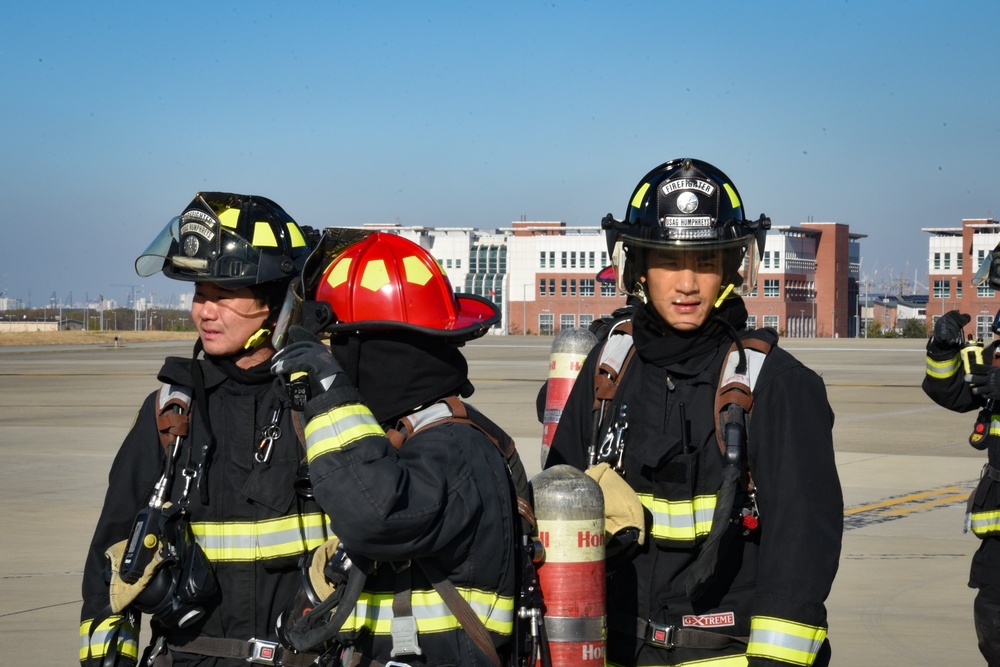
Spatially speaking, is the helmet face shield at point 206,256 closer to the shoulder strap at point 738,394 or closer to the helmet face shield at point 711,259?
the helmet face shield at point 711,259

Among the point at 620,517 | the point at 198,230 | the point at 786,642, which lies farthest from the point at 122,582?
the point at 786,642

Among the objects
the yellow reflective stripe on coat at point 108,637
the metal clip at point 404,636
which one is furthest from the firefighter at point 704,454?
the yellow reflective stripe on coat at point 108,637

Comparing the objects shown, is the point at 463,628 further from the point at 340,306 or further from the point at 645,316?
the point at 645,316

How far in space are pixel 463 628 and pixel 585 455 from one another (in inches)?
44.8

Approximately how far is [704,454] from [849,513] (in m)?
10.0

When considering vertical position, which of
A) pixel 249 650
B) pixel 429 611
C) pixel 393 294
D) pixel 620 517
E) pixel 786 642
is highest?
pixel 393 294

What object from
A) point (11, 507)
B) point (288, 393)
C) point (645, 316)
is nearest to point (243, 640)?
point (288, 393)

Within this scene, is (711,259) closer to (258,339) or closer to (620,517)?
(620,517)

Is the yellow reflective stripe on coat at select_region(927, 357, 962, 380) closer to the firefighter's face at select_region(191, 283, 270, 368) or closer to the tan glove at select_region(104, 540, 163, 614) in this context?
the firefighter's face at select_region(191, 283, 270, 368)

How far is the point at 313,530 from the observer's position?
351 centimetres

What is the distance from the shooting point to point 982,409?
662 cm

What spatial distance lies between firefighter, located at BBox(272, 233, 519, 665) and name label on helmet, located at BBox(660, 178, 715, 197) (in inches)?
36.2

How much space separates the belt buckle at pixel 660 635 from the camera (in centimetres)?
351

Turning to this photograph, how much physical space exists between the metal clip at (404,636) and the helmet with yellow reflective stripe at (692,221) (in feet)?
4.79
